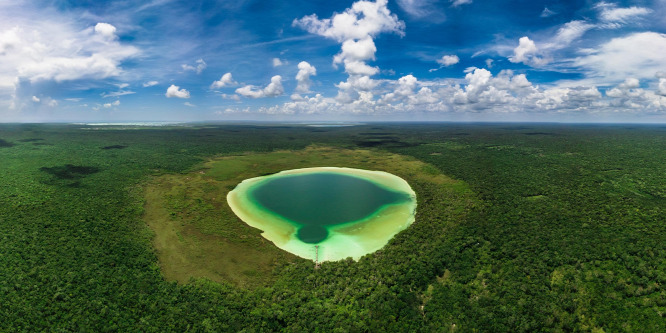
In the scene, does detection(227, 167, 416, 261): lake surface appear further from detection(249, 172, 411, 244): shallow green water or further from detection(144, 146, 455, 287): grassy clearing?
detection(144, 146, 455, 287): grassy clearing

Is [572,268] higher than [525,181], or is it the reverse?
[525,181]

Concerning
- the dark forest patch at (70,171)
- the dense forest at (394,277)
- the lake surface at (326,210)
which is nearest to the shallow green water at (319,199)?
the lake surface at (326,210)

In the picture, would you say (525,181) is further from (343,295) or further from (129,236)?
(129,236)

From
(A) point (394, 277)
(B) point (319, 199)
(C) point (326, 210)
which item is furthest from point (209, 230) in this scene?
(A) point (394, 277)

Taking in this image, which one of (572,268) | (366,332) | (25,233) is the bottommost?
(366,332)

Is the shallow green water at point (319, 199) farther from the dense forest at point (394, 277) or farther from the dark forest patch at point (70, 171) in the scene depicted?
the dark forest patch at point (70, 171)

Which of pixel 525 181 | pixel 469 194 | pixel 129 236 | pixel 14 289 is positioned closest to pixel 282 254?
pixel 129 236

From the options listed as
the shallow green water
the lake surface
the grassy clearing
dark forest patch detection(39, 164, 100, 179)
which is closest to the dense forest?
the grassy clearing
